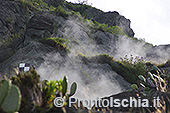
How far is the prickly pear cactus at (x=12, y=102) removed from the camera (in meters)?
1.76

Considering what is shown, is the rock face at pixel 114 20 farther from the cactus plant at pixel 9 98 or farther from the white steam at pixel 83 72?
the cactus plant at pixel 9 98

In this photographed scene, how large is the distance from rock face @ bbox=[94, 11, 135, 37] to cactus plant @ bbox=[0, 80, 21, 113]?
54.5ft

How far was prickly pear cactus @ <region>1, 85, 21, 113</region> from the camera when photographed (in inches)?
69.4

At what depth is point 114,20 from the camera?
1767 centimetres

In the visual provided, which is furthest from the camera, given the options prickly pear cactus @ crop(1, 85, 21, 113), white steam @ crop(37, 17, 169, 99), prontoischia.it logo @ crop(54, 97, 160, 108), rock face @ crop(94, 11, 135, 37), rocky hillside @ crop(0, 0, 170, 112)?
rock face @ crop(94, 11, 135, 37)

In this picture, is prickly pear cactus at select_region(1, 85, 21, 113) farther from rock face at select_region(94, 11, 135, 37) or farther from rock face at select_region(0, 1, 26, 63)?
rock face at select_region(94, 11, 135, 37)

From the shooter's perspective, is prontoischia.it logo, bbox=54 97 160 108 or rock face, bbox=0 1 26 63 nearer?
prontoischia.it logo, bbox=54 97 160 108

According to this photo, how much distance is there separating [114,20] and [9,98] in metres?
17.2

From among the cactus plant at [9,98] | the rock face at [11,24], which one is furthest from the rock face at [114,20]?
the cactus plant at [9,98]

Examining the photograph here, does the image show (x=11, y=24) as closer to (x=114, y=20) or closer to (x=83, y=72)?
(x=83, y=72)

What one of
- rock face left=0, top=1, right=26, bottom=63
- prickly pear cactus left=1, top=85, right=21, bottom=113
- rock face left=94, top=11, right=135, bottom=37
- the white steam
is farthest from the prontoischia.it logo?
rock face left=94, top=11, right=135, bottom=37

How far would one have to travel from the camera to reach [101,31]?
13258mm

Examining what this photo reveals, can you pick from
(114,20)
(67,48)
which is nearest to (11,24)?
(67,48)

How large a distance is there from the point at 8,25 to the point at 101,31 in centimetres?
749
